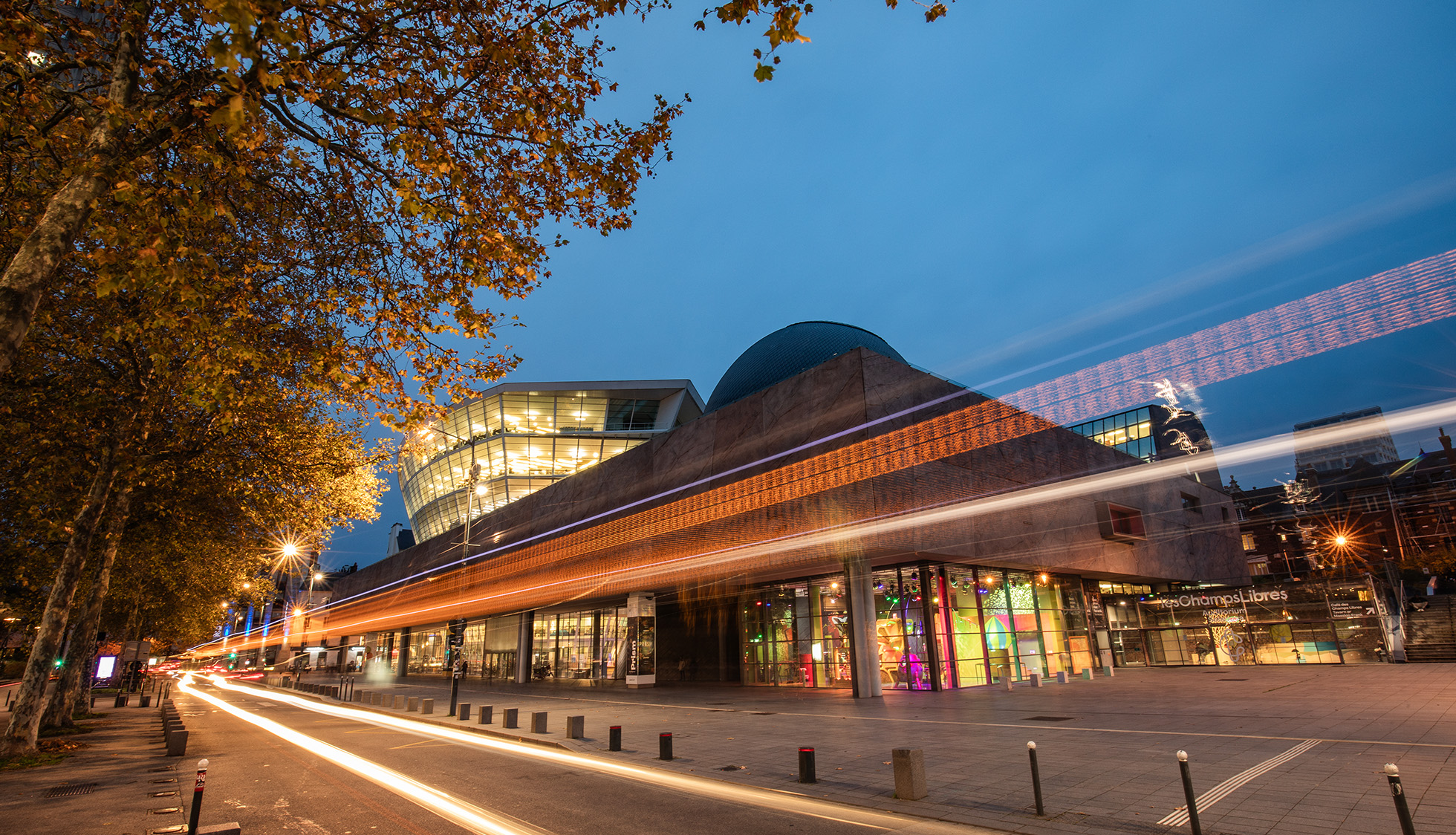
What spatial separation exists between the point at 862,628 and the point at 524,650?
2700cm

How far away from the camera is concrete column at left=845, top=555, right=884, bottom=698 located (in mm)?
22219

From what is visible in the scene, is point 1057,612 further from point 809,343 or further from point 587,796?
point 587,796

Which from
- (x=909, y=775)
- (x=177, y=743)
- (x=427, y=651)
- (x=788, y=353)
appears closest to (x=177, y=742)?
(x=177, y=743)

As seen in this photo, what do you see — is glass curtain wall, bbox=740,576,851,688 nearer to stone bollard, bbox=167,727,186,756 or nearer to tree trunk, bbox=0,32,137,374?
stone bollard, bbox=167,727,186,756

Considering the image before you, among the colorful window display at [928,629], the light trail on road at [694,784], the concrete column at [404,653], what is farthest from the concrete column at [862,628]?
the concrete column at [404,653]

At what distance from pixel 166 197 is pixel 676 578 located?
23038 mm

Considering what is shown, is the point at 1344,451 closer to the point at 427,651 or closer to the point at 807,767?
the point at 807,767

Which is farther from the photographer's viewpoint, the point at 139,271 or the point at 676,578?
the point at 676,578

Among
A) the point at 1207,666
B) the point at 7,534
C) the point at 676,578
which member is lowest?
the point at 1207,666

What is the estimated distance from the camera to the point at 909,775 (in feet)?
27.0

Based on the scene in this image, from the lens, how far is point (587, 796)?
8.98 meters

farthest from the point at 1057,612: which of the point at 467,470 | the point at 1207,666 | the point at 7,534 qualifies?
the point at 467,470

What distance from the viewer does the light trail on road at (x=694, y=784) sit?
7605 mm

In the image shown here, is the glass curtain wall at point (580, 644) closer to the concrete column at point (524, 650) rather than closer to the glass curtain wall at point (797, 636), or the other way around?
the concrete column at point (524, 650)
